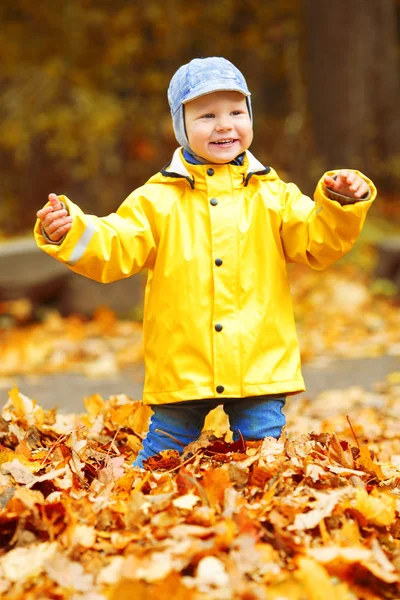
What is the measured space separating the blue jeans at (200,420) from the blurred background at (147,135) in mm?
2673

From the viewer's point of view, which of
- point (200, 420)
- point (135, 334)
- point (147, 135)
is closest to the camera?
point (200, 420)

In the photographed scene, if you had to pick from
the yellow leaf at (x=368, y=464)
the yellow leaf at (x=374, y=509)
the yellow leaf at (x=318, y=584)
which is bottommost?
the yellow leaf at (x=318, y=584)

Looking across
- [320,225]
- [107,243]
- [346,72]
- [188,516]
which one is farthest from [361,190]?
[346,72]

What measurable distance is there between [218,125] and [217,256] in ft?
1.64

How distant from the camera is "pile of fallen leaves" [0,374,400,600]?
208 centimetres

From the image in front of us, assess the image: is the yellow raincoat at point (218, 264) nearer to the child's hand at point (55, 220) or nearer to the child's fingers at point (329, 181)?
the child's fingers at point (329, 181)

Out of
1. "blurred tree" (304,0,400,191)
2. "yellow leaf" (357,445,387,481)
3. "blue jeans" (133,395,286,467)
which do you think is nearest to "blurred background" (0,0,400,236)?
"blurred tree" (304,0,400,191)

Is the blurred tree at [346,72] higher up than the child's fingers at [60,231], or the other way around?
the blurred tree at [346,72]

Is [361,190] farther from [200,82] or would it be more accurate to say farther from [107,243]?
[107,243]

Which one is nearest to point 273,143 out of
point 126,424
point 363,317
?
point 363,317

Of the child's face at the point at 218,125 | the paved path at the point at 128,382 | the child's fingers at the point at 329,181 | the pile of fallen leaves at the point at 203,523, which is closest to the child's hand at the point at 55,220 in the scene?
the child's face at the point at 218,125

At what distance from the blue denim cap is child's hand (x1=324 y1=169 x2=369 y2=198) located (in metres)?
0.51

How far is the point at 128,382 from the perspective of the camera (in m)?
6.35

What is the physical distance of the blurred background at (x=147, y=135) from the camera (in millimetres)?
7770
